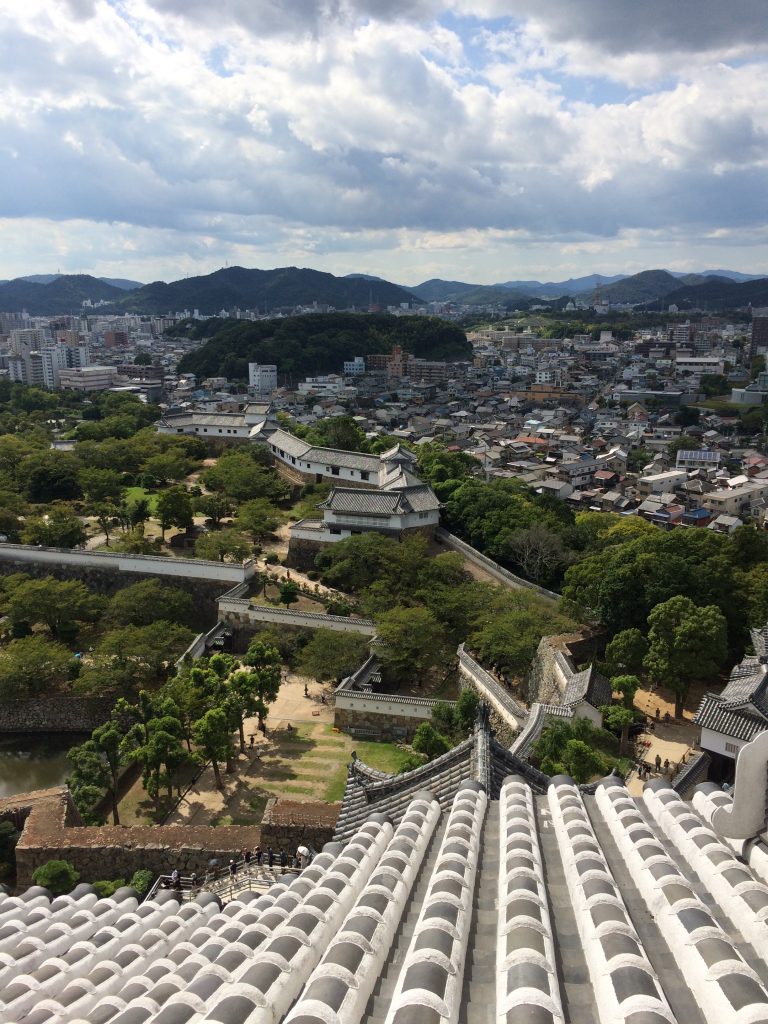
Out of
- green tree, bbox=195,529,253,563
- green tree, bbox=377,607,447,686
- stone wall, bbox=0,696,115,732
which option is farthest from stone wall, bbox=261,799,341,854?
green tree, bbox=195,529,253,563

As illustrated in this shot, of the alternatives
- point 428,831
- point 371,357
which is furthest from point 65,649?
point 371,357

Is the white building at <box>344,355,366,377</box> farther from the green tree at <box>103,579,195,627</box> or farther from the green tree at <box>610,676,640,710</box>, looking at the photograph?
the green tree at <box>610,676,640,710</box>

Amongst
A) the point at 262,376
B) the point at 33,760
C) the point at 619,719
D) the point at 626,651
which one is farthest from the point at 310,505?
the point at 262,376

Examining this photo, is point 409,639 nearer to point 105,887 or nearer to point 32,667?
point 105,887

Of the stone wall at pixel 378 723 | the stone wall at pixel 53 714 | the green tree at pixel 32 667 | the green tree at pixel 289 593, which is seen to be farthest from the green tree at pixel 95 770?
the green tree at pixel 289 593

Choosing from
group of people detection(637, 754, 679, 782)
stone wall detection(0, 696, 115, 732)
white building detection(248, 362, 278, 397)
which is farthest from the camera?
white building detection(248, 362, 278, 397)

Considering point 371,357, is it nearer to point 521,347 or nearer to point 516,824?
point 521,347

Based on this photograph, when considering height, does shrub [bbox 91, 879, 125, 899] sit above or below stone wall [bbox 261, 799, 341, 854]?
below
